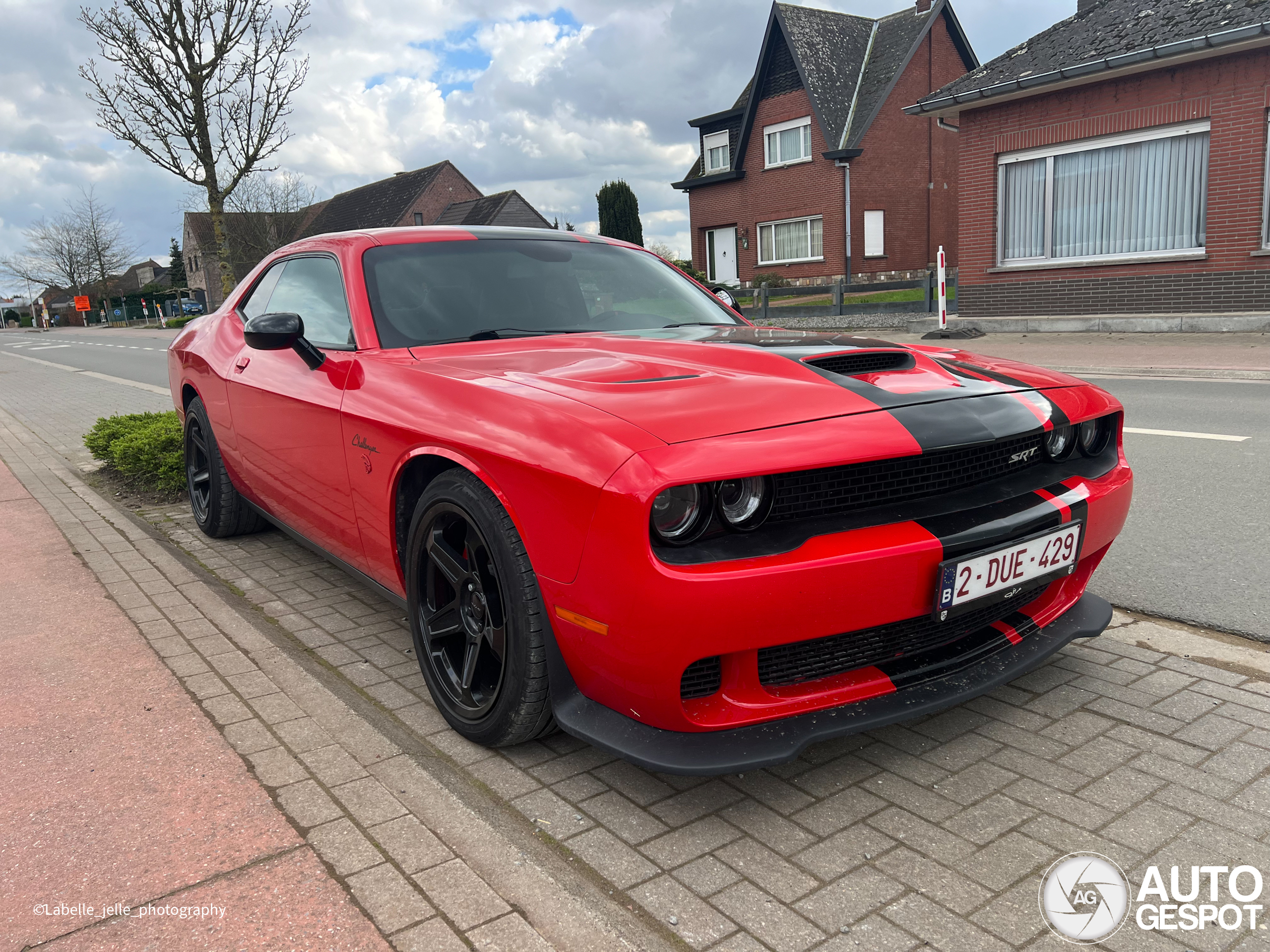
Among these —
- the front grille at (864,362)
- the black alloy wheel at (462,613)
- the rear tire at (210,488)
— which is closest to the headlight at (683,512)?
the black alloy wheel at (462,613)

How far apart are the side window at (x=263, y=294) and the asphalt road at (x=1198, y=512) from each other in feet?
12.8

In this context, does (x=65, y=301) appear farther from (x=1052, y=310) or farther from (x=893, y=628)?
(x=893, y=628)

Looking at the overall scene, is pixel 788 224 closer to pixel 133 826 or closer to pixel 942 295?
pixel 942 295

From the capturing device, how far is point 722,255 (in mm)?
31906

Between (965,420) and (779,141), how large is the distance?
2923 centimetres

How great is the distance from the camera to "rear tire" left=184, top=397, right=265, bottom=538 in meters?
4.96

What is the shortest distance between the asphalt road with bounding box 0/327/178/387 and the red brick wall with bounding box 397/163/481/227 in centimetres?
1373

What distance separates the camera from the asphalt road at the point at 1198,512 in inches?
144

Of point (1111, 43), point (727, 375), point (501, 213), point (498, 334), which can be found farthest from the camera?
point (501, 213)

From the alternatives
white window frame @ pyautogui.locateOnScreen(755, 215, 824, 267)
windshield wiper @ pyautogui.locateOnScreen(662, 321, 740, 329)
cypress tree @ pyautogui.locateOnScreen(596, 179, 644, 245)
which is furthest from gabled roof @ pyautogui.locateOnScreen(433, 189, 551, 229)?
windshield wiper @ pyautogui.locateOnScreen(662, 321, 740, 329)

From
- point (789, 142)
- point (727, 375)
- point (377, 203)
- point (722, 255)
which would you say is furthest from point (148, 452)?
point (377, 203)

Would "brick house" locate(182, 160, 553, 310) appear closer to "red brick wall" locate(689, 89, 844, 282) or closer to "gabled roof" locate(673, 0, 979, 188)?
"red brick wall" locate(689, 89, 844, 282)

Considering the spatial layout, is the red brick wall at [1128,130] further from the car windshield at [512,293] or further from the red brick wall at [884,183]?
the car windshield at [512,293]

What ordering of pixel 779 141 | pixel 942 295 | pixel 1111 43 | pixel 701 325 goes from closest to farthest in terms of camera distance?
pixel 701 325
pixel 1111 43
pixel 942 295
pixel 779 141
